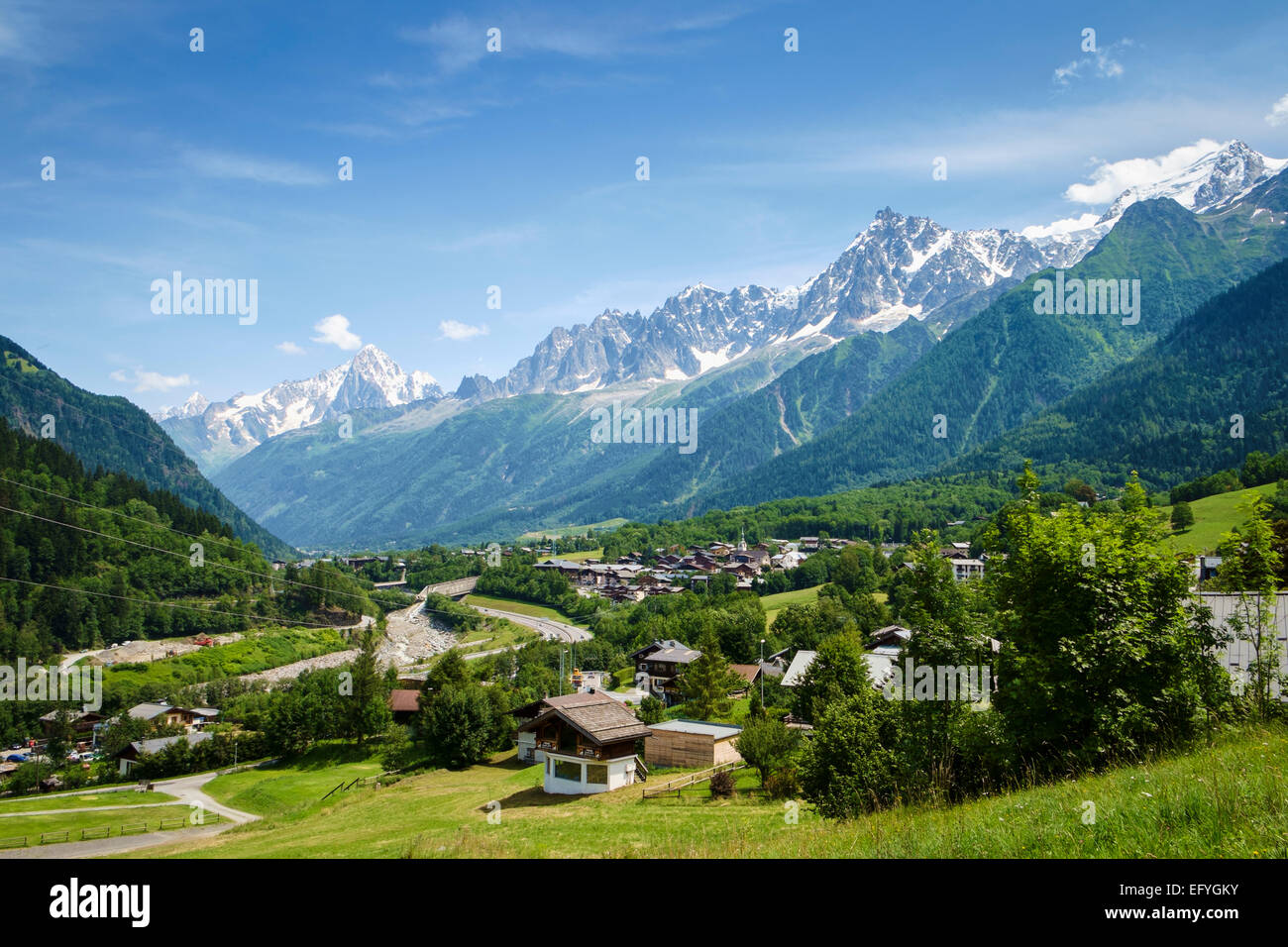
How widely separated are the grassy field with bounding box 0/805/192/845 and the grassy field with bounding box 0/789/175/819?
7.38 feet

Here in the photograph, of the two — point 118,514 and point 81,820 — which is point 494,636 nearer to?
point 118,514

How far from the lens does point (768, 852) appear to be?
9258 mm

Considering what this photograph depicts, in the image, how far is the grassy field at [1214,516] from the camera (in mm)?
90125

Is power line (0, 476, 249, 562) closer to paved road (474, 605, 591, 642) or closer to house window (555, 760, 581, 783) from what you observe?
paved road (474, 605, 591, 642)

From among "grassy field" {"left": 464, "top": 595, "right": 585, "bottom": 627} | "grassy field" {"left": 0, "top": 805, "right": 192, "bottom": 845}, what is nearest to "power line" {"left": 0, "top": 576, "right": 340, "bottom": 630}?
"grassy field" {"left": 464, "top": 595, "right": 585, "bottom": 627}

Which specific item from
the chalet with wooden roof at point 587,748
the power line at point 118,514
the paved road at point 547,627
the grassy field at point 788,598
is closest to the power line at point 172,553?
the power line at point 118,514

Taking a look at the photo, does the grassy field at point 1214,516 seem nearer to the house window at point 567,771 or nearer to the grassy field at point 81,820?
the house window at point 567,771

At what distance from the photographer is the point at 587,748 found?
3984 centimetres

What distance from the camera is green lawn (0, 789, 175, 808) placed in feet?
173

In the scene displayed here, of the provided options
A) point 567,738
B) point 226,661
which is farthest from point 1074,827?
point 226,661

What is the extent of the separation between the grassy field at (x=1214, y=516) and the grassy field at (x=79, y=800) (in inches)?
3788

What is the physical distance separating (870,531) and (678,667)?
118233mm
